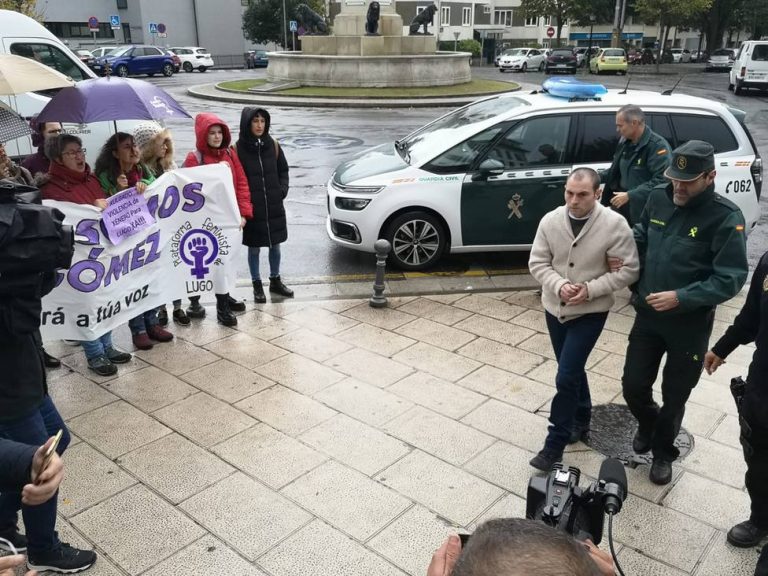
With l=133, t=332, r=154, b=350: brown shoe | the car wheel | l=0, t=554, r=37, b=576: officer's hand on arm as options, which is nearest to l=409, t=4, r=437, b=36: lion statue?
the car wheel

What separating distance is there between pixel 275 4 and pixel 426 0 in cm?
1631

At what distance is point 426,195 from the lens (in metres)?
7.31

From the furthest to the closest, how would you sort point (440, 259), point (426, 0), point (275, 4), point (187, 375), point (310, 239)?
point (426, 0), point (275, 4), point (310, 239), point (440, 259), point (187, 375)

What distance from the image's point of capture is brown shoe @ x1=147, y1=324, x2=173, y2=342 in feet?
19.4

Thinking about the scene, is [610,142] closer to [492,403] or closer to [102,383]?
[492,403]

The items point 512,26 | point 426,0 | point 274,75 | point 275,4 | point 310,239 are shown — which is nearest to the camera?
point 310,239

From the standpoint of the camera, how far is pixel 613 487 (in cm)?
205

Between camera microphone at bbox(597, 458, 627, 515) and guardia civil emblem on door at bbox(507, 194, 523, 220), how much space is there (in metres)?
5.31

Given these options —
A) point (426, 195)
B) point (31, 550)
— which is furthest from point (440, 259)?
point (31, 550)

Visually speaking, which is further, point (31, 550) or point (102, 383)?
point (102, 383)

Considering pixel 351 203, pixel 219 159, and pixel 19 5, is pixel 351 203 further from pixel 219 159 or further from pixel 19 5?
pixel 19 5

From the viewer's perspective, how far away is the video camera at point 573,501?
6.22 feet

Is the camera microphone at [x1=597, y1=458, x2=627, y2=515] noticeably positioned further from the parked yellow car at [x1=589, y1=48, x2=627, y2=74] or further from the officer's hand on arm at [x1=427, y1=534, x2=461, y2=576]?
the parked yellow car at [x1=589, y1=48, x2=627, y2=74]

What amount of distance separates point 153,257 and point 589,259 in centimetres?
356
